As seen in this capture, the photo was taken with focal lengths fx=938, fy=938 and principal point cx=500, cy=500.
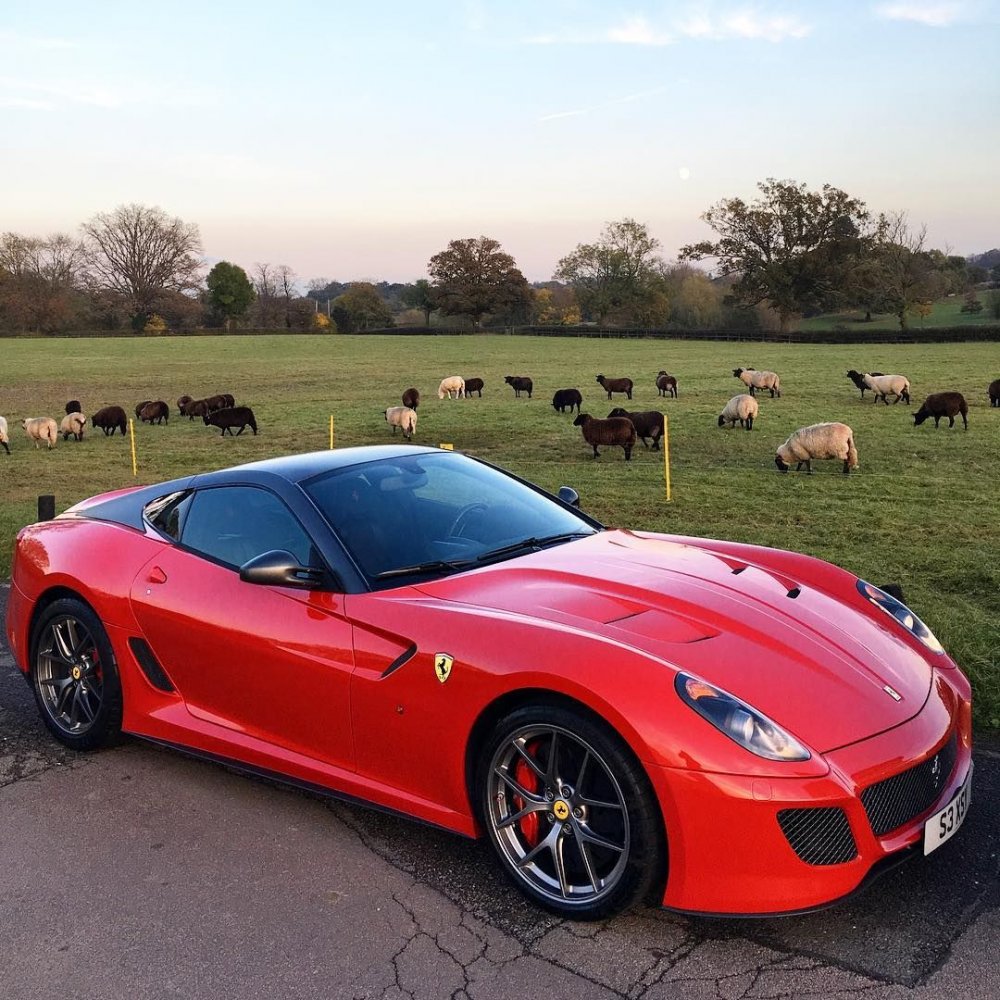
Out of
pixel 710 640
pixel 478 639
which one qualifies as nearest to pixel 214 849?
pixel 478 639

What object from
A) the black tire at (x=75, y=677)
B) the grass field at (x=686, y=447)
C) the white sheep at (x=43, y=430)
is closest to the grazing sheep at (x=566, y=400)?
the grass field at (x=686, y=447)

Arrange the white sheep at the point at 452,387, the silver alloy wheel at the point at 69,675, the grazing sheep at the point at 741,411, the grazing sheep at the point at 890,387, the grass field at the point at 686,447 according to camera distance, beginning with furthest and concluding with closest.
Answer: the white sheep at the point at 452,387, the grazing sheep at the point at 890,387, the grazing sheep at the point at 741,411, the grass field at the point at 686,447, the silver alloy wheel at the point at 69,675

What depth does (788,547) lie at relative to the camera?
10.5 metres

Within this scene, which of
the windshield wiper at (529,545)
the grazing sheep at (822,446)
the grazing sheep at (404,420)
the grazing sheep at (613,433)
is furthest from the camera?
the grazing sheep at (404,420)

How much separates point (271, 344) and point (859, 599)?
8231 centimetres

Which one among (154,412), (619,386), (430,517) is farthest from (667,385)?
(430,517)

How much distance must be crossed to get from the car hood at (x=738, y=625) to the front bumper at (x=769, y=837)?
153 millimetres

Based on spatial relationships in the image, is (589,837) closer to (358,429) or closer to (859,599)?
(859,599)

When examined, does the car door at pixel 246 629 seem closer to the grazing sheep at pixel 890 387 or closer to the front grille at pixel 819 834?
the front grille at pixel 819 834

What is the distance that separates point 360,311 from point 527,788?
5080 inches

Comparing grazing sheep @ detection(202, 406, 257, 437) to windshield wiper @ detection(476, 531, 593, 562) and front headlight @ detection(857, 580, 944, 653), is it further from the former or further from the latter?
front headlight @ detection(857, 580, 944, 653)

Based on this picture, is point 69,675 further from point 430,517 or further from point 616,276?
point 616,276

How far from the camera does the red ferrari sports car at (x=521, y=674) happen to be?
2.96m

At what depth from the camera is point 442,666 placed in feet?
11.4
